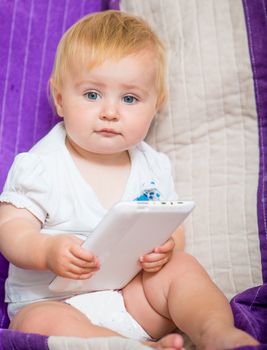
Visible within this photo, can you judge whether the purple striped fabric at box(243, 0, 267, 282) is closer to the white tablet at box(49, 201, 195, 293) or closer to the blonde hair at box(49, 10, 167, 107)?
the blonde hair at box(49, 10, 167, 107)

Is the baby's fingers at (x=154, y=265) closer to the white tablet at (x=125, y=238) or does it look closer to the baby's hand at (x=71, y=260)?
the white tablet at (x=125, y=238)

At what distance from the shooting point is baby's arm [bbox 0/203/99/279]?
1.10 m

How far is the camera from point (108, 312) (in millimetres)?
1220

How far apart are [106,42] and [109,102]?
0.37ft

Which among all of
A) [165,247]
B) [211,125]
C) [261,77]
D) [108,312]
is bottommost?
[108,312]

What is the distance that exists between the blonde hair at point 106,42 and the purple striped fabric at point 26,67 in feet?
0.73

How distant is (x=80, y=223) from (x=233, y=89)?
482mm

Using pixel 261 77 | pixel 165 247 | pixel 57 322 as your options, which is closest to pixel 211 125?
pixel 261 77

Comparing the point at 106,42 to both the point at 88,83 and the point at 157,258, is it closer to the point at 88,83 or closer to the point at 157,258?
the point at 88,83

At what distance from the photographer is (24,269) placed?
128 cm

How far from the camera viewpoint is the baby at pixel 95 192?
117 centimetres

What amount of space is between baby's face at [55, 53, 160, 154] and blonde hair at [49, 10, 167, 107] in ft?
0.06

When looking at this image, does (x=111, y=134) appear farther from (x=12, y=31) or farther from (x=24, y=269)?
(x=12, y=31)

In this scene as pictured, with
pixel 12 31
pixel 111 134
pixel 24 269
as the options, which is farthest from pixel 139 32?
pixel 24 269
